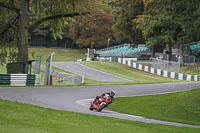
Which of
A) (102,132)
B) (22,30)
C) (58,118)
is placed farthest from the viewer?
(22,30)

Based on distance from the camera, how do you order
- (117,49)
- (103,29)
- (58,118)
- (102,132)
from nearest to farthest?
(102,132) → (58,118) → (117,49) → (103,29)

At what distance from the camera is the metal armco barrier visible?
2888 centimetres

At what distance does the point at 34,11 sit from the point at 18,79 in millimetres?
7272

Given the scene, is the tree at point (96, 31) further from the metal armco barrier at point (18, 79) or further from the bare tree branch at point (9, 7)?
the metal armco barrier at point (18, 79)

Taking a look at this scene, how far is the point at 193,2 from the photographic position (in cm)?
2212

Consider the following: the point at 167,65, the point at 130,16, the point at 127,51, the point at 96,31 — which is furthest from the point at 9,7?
the point at 96,31

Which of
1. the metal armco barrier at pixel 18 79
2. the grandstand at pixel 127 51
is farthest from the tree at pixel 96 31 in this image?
the metal armco barrier at pixel 18 79

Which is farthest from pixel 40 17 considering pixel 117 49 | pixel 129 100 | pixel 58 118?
pixel 117 49

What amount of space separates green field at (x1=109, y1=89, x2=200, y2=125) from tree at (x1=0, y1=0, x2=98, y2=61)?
38.3ft

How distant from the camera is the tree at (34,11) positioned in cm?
3278

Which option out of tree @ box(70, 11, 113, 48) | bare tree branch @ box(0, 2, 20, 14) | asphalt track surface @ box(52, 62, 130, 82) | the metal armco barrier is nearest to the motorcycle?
the metal armco barrier

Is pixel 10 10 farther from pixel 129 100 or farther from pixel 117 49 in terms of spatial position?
pixel 117 49

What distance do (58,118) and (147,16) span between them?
5085 cm

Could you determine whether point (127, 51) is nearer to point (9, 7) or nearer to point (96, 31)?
point (96, 31)
